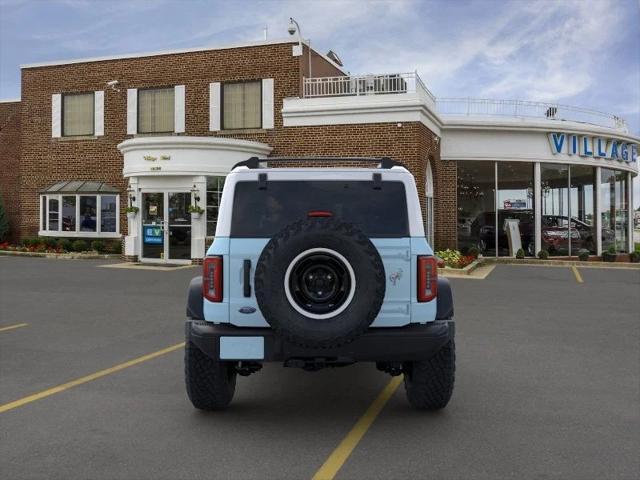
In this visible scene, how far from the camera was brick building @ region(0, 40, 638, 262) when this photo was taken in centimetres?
1991

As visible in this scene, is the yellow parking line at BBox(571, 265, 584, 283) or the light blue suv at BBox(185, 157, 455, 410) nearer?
the light blue suv at BBox(185, 157, 455, 410)

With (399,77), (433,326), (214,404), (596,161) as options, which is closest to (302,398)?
(214,404)

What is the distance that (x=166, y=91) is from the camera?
76.9 feet

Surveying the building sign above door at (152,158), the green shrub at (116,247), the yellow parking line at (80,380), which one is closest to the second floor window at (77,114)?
the green shrub at (116,247)

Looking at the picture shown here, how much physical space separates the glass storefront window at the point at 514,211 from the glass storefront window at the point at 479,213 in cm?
30

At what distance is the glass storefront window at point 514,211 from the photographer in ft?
76.4

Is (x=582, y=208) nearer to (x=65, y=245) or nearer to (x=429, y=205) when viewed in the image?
(x=429, y=205)

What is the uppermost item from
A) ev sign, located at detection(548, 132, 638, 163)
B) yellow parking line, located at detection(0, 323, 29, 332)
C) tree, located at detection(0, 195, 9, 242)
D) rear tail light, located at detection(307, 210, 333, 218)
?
ev sign, located at detection(548, 132, 638, 163)

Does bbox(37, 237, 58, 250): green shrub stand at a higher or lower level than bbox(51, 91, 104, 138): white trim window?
lower

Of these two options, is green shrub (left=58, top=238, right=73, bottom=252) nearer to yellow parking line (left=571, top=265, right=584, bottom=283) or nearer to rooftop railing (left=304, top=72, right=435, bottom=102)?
rooftop railing (left=304, top=72, right=435, bottom=102)

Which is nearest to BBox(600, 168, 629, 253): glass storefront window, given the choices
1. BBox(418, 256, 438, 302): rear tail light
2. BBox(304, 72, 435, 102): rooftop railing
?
BBox(304, 72, 435, 102): rooftop railing

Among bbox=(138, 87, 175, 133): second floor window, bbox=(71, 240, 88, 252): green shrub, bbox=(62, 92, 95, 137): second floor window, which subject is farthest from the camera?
bbox=(62, 92, 95, 137): second floor window

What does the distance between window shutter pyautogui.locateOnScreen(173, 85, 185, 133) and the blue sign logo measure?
4.63 m

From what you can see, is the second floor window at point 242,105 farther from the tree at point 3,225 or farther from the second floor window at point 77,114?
the tree at point 3,225
